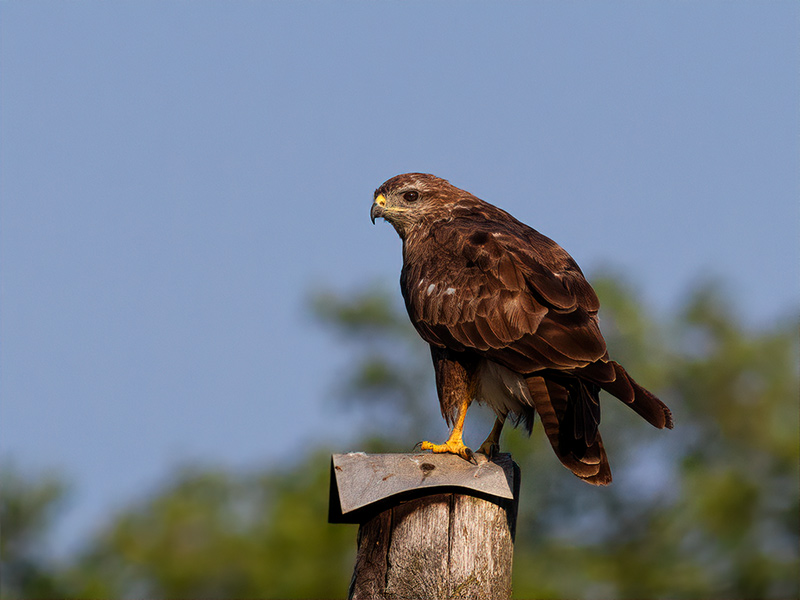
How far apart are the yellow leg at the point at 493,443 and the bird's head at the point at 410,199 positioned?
1583 mm

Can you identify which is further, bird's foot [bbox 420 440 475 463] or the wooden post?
bird's foot [bbox 420 440 475 463]

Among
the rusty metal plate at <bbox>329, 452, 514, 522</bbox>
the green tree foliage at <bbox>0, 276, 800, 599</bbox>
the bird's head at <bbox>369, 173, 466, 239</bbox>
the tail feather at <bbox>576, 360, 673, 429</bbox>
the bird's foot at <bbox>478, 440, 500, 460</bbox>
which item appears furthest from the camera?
the green tree foliage at <bbox>0, 276, 800, 599</bbox>

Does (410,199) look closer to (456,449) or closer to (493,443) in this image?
(493,443)

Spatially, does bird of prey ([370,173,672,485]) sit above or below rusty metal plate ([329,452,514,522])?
above

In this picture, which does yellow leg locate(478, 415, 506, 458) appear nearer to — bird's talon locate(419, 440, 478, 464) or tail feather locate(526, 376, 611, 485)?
bird's talon locate(419, 440, 478, 464)

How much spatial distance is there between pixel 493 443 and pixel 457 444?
44cm

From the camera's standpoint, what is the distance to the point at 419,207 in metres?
6.88

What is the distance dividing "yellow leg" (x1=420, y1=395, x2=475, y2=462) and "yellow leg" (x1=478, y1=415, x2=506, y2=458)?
0.16 m

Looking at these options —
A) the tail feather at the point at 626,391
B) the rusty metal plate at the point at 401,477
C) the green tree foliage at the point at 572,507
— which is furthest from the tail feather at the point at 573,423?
the green tree foliage at the point at 572,507

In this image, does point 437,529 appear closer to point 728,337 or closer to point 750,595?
point 750,595

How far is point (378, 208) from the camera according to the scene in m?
6.96

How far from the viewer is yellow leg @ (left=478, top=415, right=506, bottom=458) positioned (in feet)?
18.3

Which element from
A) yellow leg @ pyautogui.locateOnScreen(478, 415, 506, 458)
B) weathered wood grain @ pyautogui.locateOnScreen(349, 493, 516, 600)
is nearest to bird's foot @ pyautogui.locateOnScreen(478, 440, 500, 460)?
yellow leg @ pyautogui.locateOnScreen(478, 415, 506, 458)

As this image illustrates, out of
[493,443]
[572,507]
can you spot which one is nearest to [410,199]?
[493,443]
